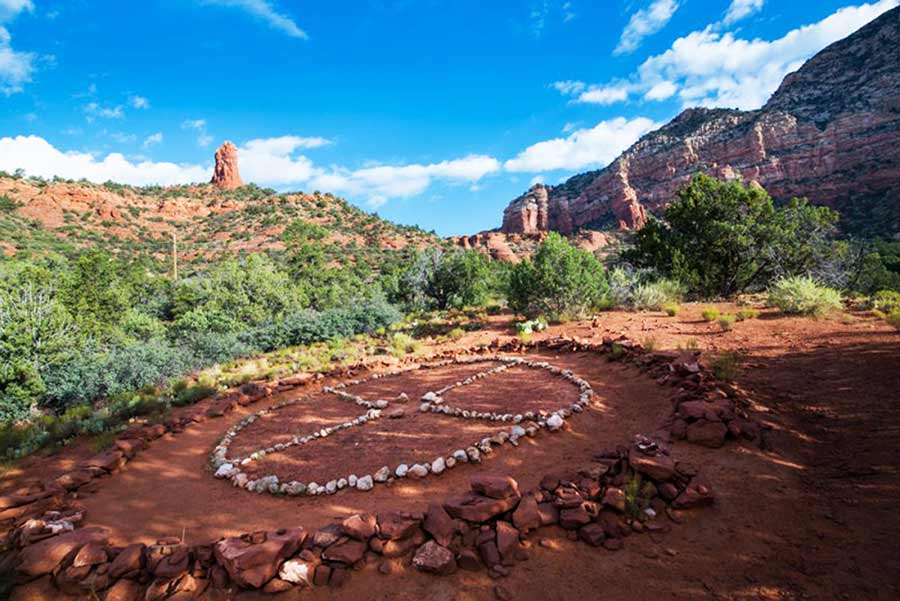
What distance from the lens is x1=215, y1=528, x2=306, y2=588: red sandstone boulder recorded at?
332 cm

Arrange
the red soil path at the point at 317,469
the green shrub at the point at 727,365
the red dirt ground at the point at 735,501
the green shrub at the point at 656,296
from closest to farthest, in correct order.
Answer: the red dirt ground at the point at 735,501 < the red soil path at the point at 317,469 < the green shrub at the point at 727,365 < the green shrub at the point at 656,296

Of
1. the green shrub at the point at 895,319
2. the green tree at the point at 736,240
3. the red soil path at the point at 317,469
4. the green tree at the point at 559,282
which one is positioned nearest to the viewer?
the red soil path at the point at 317,469

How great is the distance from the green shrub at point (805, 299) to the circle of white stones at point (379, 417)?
6612 mm

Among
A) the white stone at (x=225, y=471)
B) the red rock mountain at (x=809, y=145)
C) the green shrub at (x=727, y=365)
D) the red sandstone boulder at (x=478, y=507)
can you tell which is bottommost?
the white stone at (x=225, y=471)

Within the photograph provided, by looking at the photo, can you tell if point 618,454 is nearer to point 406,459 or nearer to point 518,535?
point 518,535

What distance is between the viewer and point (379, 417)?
7.46 m

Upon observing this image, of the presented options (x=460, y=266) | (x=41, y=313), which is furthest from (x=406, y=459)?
(x=460, y=266)

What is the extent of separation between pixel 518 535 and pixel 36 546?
15.3 feet

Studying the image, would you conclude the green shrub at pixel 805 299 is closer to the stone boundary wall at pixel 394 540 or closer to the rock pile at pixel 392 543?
the stone boundary wall at pixel 394 540

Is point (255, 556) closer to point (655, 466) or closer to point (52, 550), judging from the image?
point (52, 550)

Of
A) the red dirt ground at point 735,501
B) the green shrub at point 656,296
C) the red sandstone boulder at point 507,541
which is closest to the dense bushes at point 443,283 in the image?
the green shrub at point 656,296

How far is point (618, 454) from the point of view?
4473 millimetres

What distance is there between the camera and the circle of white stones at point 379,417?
5.13 m

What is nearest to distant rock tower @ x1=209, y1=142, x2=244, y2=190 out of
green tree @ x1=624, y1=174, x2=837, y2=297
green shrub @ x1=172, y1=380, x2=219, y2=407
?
green shrub @ x1=172, y1=380, x2=219, y2=407
